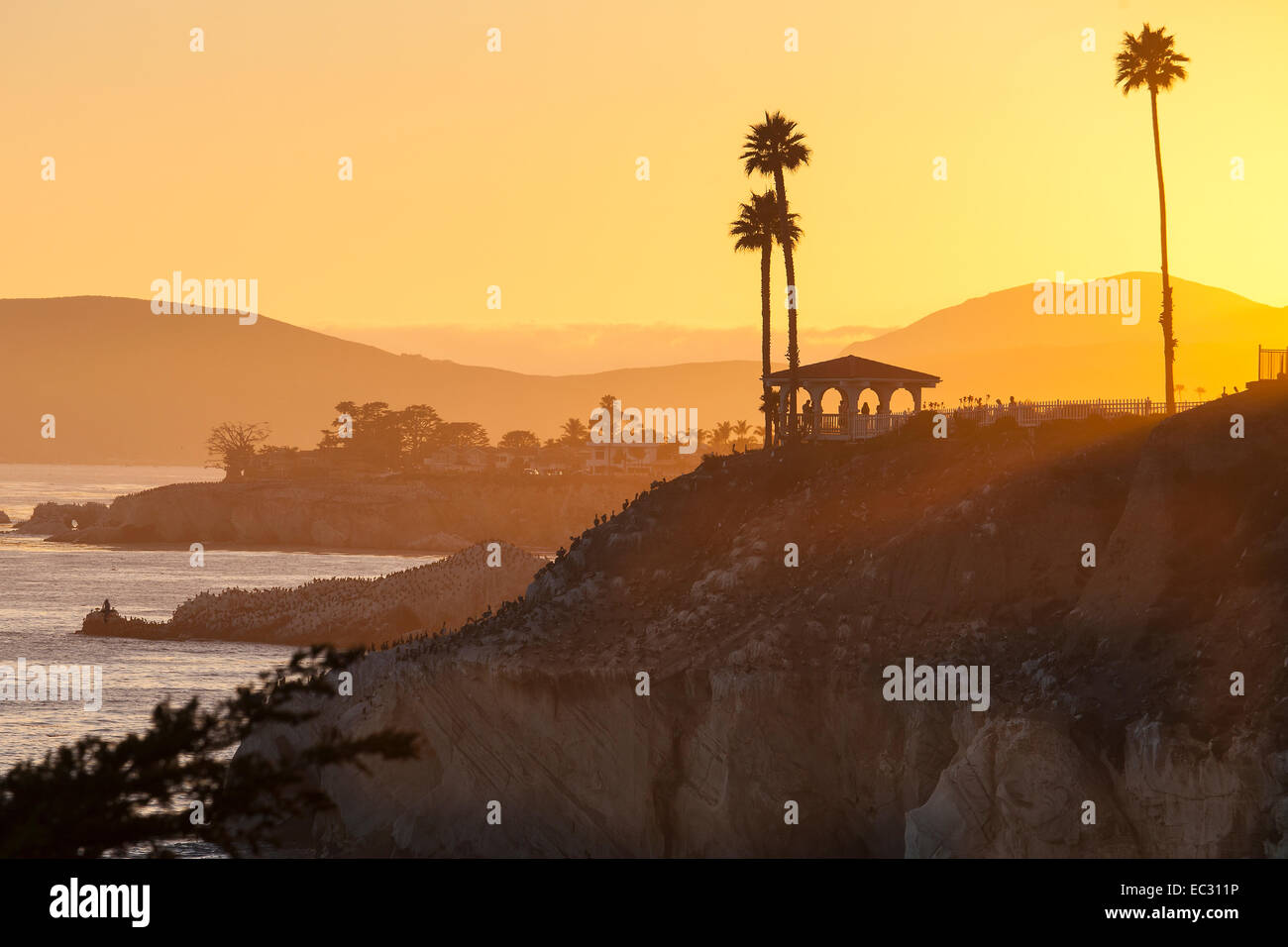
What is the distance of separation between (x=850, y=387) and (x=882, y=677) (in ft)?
71.4

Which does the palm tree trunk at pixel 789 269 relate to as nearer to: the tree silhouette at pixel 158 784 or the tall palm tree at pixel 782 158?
the tall palm tree at pixel 782 158

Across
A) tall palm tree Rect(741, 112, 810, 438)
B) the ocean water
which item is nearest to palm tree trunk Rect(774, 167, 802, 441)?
tall palm tree Rect(741, 112, 810, 438)

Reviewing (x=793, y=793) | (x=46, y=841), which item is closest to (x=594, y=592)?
(x=793, y=793)

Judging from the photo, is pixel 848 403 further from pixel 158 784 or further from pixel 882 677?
pixel 158 784

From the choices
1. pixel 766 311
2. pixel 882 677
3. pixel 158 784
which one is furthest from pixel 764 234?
pixel 158 784

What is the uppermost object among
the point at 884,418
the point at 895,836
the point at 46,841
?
the point at 884,418

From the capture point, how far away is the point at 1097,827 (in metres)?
35.0

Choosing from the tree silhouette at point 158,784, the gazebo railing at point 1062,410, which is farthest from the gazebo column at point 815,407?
the tree silhouette at point 158,784

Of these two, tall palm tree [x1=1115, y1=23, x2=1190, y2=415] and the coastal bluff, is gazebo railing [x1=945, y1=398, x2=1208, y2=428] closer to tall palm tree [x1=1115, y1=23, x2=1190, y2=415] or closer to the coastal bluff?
tall palm tree [x1=1115, y1=23, x2=1190, y2=415]

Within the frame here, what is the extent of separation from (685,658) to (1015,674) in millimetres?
10431

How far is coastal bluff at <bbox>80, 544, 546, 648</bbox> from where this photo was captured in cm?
10556

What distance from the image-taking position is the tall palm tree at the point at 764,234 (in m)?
Answer: 69.6

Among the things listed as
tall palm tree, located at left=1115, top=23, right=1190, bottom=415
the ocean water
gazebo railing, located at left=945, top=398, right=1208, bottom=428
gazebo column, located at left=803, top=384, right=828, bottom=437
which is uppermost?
tall palm tree, located at left=1115, top=23, right=1190, bottom=415
